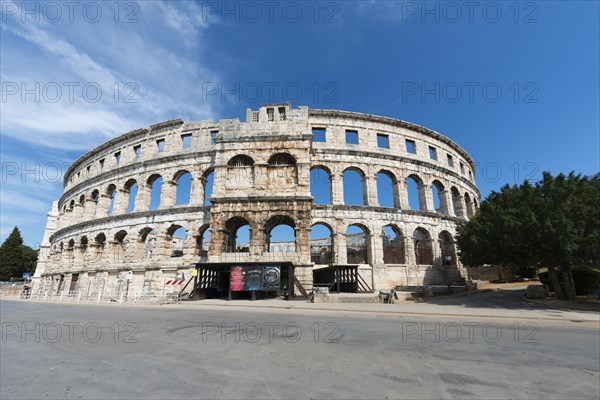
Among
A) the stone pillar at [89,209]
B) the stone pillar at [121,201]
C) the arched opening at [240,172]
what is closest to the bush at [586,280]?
the arched opening at [240,172]

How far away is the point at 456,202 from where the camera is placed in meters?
30.2

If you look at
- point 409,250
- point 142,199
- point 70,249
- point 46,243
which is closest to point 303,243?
point 409,250

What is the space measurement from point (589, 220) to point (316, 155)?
17378 mm

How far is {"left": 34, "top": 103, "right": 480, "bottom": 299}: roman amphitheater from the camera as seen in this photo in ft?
69.3

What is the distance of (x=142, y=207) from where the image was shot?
26.4 meters

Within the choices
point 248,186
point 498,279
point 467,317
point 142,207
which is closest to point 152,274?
point 142,207

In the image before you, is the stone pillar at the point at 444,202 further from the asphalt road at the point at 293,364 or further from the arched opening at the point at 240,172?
the asphalt road at the point at 293,364

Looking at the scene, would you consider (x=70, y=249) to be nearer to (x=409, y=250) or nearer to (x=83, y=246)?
(x=83, y=246)

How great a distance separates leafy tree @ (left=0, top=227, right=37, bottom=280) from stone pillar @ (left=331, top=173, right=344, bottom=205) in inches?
2460

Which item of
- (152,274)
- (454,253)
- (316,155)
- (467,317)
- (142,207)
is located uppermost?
(316,155)

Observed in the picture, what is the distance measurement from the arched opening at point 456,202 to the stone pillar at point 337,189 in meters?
12.7

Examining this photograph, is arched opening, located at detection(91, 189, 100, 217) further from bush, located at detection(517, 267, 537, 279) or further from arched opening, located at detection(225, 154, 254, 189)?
bush, located at detection(517, 267, 537, 279)

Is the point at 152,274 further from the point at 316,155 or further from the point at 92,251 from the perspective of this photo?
the point at 316,155

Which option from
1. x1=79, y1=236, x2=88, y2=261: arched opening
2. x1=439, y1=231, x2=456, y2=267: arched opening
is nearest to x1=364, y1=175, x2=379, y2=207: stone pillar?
x1=439, y1=231, x2=456, y2=267: arched opening
